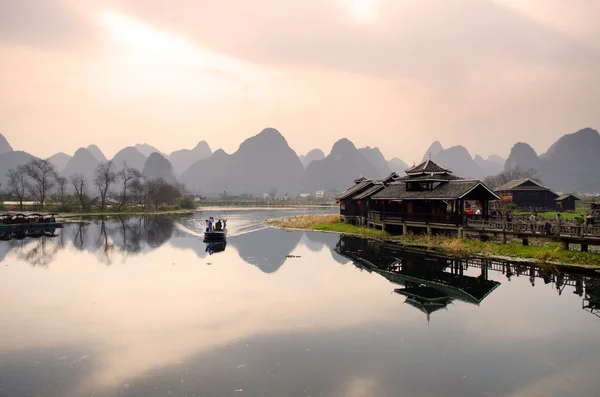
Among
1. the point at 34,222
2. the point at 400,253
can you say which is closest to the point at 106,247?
the point at 34,222

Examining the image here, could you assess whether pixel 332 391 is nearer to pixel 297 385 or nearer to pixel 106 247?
pixel 297 385

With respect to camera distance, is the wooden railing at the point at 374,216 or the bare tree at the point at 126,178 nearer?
the wooden railing at the point at 374,216

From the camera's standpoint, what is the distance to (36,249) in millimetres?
35875

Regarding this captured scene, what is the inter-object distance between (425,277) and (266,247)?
17.5m

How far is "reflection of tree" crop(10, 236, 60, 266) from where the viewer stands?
1191 inches

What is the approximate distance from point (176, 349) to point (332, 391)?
19.0 feet

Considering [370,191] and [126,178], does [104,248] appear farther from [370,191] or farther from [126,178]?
[126,178]

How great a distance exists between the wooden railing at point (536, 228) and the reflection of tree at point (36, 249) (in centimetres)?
3448

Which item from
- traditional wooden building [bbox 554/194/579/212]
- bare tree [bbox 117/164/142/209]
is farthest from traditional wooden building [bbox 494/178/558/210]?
bare tree [bbox 117/164/142/209]

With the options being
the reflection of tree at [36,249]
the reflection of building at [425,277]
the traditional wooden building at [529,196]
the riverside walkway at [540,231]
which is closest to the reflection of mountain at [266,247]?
the reflection of building at [425,277]

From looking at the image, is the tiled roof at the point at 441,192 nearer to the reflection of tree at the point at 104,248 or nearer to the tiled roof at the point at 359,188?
the tiled roof at the point at 359,188

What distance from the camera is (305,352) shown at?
1310cm

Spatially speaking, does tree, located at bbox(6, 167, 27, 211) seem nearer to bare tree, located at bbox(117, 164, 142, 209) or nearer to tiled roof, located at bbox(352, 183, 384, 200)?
bare tree, located at bbox(117, 164, 142, 209)

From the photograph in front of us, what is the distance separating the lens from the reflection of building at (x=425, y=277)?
19.7 meters
